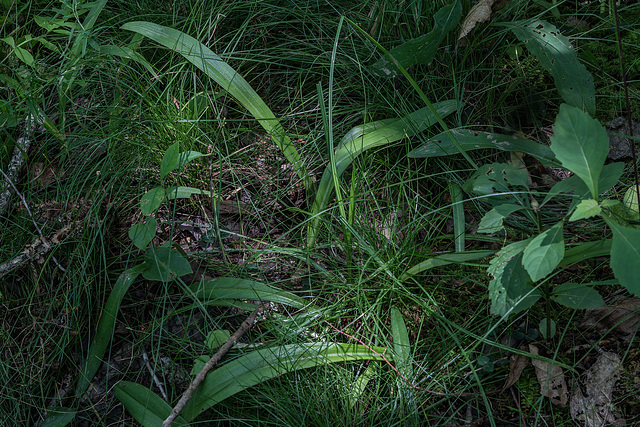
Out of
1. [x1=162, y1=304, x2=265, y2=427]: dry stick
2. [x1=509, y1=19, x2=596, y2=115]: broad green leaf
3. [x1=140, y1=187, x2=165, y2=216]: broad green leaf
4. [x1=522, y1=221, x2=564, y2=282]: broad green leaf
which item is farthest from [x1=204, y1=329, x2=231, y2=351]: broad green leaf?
[x1=509, y1=19, x2=596, y2=115]: broad green leaf

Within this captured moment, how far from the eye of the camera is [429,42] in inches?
70.9

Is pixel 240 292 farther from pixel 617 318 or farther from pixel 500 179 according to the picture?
pixel 617 318

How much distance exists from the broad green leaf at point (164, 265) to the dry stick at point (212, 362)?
271 mm

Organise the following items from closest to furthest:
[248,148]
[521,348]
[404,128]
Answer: [521,348]
[404,128]
[248,148]

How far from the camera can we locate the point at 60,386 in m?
1.68

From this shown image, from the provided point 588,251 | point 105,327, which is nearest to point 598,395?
point 588,251

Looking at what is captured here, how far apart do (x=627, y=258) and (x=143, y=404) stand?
1481 millimetres

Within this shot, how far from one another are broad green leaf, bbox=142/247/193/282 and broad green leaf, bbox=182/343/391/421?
370mm

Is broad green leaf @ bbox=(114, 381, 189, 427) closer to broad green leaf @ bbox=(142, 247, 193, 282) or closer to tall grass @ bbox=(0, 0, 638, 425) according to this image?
tall grass @ bbox=(0, 0, 638, 425)

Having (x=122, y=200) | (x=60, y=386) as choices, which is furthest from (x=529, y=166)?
(x=60, y=386)

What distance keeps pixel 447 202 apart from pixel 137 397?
1315mm

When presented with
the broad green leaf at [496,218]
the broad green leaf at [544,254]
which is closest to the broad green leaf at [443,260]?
the broad green leaf at [496,218]

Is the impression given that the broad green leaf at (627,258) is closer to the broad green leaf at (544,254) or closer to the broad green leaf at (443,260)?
the broad green leaf at (544,254)

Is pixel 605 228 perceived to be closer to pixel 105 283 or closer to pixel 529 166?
pixel 529 166
